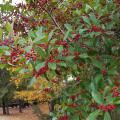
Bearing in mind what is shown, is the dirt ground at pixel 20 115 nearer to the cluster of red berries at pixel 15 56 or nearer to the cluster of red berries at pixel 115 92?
the cluster of red berries at pixel 15 56

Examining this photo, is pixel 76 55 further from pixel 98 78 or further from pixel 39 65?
pixel 39 65

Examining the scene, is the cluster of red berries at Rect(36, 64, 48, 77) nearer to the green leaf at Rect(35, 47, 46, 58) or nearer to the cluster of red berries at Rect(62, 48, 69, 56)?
the green leaf at Rect(35, 47, 46, 58)

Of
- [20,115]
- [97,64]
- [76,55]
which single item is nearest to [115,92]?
[97,64]

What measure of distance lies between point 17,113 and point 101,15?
928 inches

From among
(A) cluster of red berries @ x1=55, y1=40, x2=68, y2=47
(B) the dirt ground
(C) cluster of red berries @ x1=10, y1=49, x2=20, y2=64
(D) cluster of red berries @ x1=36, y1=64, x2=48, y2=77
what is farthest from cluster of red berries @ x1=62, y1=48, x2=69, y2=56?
(B) the dirt ground

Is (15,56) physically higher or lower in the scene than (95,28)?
lower

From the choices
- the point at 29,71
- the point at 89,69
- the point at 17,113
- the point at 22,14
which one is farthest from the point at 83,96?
the point at 17,113

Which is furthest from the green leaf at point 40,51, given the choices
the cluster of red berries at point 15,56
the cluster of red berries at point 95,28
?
the cluster of red berries at point 95,28

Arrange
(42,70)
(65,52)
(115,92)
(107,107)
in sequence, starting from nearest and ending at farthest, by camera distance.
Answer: (107,107), (115,92), (42,70), (65,52)

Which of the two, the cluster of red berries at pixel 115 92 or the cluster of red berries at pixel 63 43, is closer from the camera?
the cluster of red berries at pixel 115 92

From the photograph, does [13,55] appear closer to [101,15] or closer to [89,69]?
[89,69]

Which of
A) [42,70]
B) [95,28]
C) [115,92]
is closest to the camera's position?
[115,92]

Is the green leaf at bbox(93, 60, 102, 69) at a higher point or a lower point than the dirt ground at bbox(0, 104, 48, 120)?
higher

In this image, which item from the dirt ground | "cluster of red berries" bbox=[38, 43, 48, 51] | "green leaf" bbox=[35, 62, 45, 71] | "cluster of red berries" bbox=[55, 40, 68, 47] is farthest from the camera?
the dirt ground
